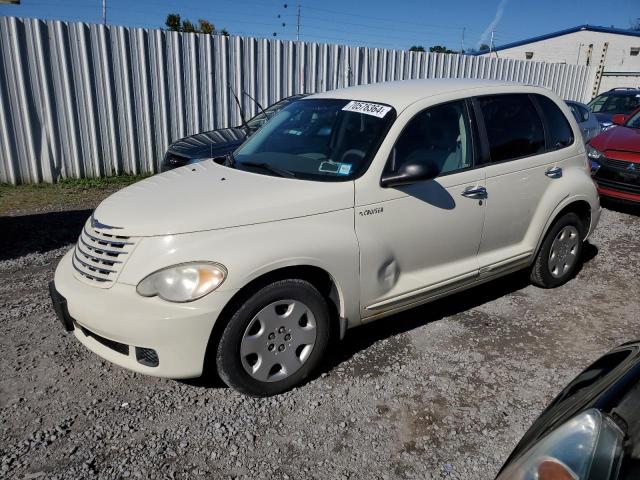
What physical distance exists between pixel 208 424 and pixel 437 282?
1.82 meters

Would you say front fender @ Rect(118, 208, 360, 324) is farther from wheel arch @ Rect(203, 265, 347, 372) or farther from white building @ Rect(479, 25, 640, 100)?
white building @ Rect(479, 25, 640, 100)

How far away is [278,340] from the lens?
9.98 feet

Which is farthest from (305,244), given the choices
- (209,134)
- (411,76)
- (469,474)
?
(411,76)

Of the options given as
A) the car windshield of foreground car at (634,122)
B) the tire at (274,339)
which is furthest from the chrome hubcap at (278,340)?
the car windshield of foreground car at (634,122)

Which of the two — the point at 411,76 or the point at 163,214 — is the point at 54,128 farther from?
the point at 411,76

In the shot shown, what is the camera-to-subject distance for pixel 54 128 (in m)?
8.41

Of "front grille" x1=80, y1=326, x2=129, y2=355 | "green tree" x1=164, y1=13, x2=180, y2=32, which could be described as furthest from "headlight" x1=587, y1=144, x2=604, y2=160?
"green tree" x1=164, y1=13, x2=180, y2=32

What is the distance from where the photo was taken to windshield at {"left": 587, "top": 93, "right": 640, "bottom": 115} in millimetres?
13375

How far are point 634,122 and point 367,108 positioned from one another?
6.53 metres

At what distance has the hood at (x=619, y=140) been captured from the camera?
737 centimetres

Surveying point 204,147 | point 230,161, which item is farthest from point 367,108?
point 204,147

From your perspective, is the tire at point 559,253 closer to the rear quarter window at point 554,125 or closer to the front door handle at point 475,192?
the rear quarter window at point 554,125

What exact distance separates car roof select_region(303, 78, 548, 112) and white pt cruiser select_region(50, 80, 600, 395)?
20mm

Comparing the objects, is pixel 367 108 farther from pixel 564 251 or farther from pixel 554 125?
pixel 564 251
